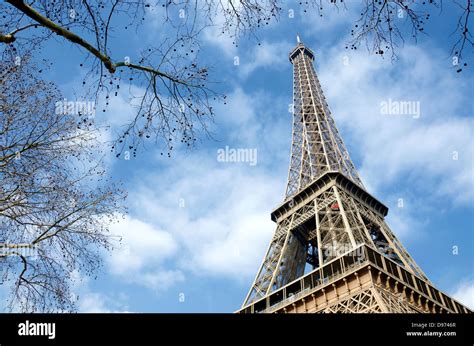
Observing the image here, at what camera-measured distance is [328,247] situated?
3534 cm

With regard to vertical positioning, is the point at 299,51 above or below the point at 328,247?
above

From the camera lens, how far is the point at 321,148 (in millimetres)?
53031

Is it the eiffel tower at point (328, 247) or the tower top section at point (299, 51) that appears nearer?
the eiffel tower at point (328, 247)

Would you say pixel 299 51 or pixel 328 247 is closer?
pixel 328 247

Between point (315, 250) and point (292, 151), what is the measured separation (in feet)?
50.2

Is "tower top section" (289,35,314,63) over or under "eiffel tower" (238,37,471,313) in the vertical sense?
over

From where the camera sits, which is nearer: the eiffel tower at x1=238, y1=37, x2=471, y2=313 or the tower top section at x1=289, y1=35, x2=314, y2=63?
the eiffel tower at x1=238, y1=37, x2=471, y2=313

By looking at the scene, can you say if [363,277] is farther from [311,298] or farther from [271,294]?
[271,294]

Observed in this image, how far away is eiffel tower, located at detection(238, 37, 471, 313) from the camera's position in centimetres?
2625

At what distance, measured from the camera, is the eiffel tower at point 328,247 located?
86.1 feet

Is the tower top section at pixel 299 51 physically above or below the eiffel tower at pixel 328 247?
above
